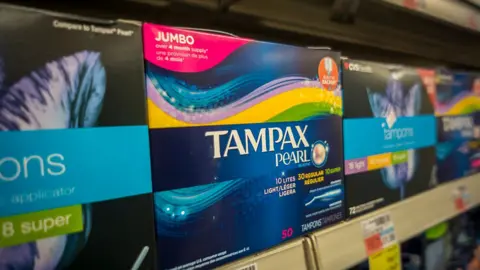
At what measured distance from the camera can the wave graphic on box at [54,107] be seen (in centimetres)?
48

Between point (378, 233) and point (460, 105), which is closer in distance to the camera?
point (378, 233)

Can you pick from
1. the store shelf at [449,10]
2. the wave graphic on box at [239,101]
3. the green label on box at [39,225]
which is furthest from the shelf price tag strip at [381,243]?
the green label on box at [39,225]

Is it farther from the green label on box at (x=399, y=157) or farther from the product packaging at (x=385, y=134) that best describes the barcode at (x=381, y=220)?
the green label on box at (x=399, y=157)

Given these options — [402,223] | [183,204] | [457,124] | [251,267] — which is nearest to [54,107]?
[183,204]

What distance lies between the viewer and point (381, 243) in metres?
1.00

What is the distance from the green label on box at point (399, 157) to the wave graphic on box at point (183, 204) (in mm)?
539

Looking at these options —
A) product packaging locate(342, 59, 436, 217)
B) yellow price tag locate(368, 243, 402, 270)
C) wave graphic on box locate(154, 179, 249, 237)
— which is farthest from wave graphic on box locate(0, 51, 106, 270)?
yellow price tag locate(368, 243, 402, 270)

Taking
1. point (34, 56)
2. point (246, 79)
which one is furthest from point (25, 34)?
point (246, 79)

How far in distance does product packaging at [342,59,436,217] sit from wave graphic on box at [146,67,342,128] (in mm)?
71

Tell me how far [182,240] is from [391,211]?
0.62m

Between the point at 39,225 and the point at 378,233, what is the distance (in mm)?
764

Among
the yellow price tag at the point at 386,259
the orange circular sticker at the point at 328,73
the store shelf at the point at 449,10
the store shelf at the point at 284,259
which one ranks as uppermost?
the store shelf at the point at 449,10

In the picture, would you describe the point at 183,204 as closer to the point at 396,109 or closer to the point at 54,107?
the point at 54,107

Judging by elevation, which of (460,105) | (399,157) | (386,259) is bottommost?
(386,259)
